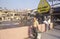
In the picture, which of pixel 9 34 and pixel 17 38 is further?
pixel 17 38

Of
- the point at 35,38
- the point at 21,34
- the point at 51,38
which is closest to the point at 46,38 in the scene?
the point at 51,38

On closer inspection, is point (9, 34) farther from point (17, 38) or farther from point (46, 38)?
point (46, 38)

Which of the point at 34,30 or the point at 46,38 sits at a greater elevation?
the point at 34,30

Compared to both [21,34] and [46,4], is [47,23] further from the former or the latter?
[21,34]

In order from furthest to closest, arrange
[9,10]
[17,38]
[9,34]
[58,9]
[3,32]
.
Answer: [9,10], [58,9], [17,38], [9,34], [3,32]

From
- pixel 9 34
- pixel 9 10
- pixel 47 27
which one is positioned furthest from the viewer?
pixel 9 10

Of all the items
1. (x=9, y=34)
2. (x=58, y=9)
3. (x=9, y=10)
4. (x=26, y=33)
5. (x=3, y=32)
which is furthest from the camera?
(x=9, y=10)

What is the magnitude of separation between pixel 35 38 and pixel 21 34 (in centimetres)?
88

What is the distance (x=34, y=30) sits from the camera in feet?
25.4

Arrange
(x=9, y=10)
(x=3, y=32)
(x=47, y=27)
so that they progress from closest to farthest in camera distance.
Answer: (x=3, y=32) < (x=47, y=27) < (x=9, y=10)

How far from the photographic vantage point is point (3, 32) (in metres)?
6.66

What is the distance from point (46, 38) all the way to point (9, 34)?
9.46 ft

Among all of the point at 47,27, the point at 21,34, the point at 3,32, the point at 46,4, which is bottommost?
the point at 47,27

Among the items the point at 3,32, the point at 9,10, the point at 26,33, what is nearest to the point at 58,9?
the point at 26,33
